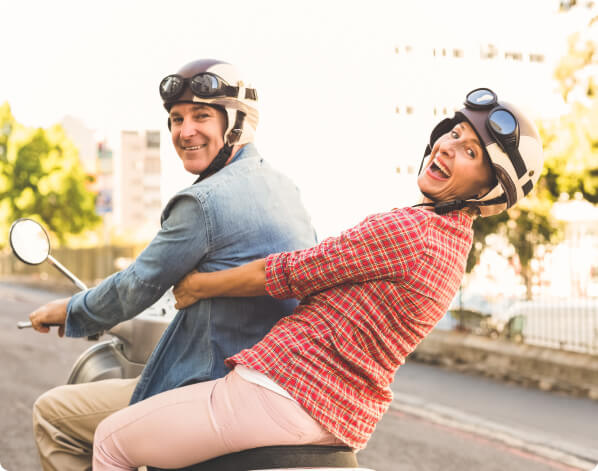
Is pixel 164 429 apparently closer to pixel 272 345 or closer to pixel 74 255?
pixel 272 345

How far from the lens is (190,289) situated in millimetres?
1959

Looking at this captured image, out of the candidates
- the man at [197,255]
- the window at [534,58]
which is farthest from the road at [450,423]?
the window at [534,58]

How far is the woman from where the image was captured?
68.2 inches

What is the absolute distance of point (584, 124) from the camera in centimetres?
850

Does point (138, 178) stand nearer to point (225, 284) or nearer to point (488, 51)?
point (488, 51)

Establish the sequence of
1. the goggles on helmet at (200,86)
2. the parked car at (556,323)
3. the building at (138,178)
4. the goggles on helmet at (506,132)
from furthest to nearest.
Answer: the building at (138,178) → the parked car at (556,323) → the goggles on helmet at (200,86) → the goggles on helmet at (506,132)

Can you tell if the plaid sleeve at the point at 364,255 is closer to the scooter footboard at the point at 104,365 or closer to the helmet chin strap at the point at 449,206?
the helmet chin strap at the point at 449,206

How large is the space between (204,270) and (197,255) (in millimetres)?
61

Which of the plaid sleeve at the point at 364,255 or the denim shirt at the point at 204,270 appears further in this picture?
the denim shirt at the point at 204,270

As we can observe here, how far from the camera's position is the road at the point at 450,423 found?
5633 mm

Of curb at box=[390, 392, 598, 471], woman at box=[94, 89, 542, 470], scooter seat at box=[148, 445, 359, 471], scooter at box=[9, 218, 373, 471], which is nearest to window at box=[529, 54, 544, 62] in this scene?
curb at box=[390, 392, 598, 471]

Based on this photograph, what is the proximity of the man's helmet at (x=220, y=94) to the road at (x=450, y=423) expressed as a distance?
12.0 feet

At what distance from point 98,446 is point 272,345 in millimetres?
545

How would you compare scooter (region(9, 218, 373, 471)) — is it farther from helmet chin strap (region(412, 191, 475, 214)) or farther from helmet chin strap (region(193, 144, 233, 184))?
helmet chin strap (region(412, 191, 475, 214))
